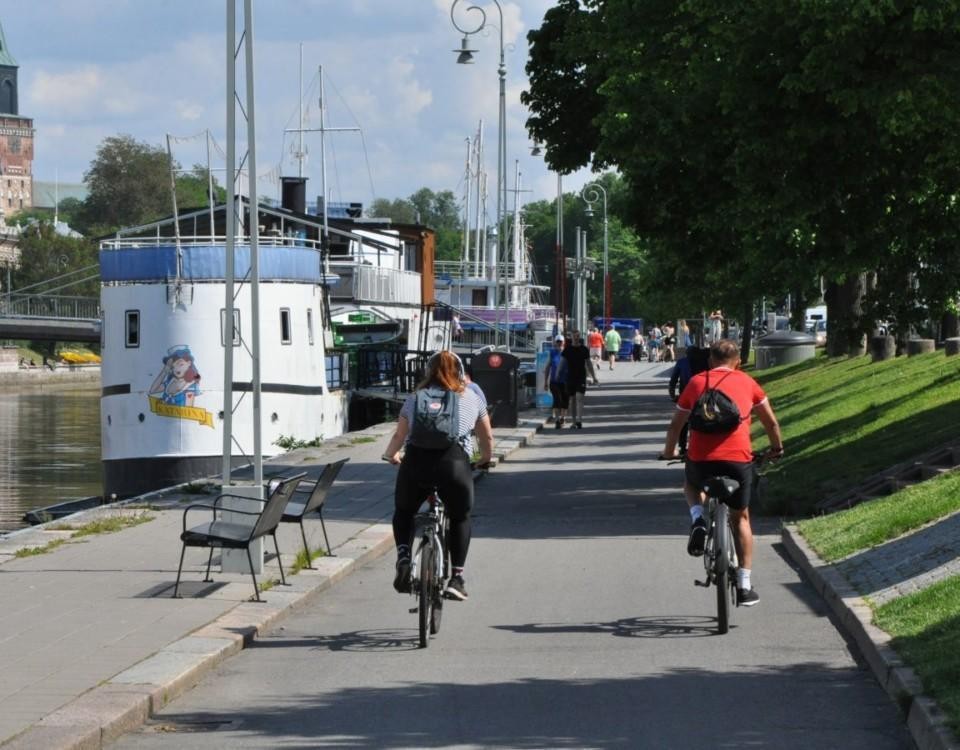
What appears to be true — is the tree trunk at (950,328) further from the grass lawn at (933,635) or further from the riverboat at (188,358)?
the grass lawn at (933,635)

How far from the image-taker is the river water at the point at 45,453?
35.0 metres

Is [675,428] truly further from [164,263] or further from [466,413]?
[164,263]

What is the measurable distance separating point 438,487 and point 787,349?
4536cm

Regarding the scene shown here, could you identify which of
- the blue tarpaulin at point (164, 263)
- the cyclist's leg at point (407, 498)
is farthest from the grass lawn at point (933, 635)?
the blue tarpaulin at point (164, 263)

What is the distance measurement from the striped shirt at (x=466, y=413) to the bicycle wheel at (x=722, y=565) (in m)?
1.58

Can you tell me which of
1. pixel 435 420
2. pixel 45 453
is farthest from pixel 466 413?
pixel 45 453

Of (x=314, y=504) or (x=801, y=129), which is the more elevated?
(x=801, y=129)

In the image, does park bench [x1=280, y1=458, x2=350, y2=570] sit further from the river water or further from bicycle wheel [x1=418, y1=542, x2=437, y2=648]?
the river water

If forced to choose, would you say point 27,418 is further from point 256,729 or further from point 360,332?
point 256,729

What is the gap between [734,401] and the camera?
36.8ft

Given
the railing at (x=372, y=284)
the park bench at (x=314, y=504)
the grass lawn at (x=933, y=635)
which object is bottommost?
the grass lawn at (x=933, y=635)

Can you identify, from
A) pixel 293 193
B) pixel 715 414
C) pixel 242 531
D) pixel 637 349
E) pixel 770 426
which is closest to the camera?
pixel 715 414

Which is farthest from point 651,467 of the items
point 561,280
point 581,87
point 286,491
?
point 561,280

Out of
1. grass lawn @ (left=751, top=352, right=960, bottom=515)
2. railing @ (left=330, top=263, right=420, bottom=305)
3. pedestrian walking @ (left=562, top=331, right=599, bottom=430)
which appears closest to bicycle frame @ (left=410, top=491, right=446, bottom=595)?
grass lawn @ (left=751, top=352, right=960, bottom=515)
